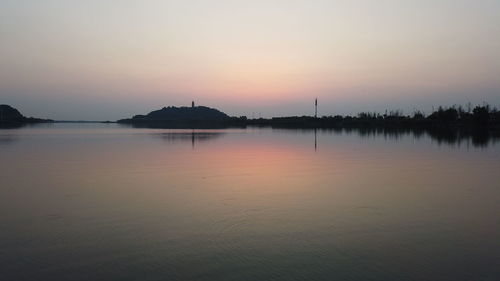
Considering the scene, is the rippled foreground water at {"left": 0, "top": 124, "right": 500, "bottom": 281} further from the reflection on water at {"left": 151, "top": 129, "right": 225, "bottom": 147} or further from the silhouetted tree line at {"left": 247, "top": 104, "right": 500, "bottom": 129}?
the silhouetted tree line at {"left": 247, "top": 104, "right": 500, "bottom": 129}

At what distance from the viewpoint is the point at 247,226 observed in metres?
7.32

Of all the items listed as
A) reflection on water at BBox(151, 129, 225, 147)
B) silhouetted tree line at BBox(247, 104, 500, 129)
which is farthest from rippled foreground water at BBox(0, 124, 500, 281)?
silhouetted tree line at BBox(247, 104, 500, 129)

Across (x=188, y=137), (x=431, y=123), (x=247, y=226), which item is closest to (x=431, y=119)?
(x=431, y=123)

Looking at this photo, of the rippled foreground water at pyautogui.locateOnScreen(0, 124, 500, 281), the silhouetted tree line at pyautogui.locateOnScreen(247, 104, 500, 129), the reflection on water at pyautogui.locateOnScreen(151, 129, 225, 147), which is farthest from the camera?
the silhouetted tree line at pyautogui.locateOnScreen(247, 104, 500, 129)

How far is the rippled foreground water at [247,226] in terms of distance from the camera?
17.3ft

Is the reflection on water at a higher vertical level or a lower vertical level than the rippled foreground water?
higher

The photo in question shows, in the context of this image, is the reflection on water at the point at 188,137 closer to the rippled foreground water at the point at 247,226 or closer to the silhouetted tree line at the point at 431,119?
the rippled foreground water at the point at 247,226

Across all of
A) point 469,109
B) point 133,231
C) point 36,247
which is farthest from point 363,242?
point 469,109

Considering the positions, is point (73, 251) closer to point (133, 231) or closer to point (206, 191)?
point (133, 231)

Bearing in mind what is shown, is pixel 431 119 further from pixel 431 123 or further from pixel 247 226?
pixel 247 226

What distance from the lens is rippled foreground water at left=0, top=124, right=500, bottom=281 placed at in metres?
5.28

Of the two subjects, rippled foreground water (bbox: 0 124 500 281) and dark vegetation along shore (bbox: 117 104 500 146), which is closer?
rippled foreground water (bbox: 0 124 500 281)

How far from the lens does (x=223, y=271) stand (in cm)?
518

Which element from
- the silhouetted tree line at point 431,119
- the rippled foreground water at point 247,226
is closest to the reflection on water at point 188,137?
the rippled foreground water at point 247,226
